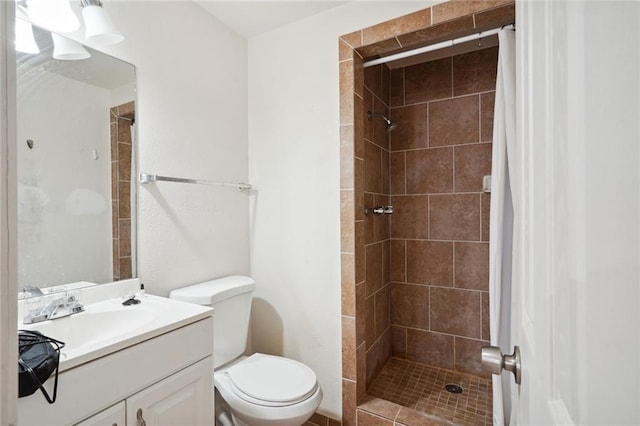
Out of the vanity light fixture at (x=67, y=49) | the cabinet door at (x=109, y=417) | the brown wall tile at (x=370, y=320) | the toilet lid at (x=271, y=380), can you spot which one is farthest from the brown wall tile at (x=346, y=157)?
the cabinet door at (x=109, y=417)

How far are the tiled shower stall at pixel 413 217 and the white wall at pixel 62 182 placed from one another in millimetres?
1143

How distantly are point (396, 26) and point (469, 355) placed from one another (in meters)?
2.12

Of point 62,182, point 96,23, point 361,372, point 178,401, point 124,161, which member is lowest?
point 361,372

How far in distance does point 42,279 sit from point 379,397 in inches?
69.4

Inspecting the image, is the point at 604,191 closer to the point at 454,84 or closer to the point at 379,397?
the point at 379,397

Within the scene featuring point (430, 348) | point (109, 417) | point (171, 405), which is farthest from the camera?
point (430, 348)

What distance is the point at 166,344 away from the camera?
3.46 ft

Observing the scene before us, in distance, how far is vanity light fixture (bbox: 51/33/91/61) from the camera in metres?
1.19

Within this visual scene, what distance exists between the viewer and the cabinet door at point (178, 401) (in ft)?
3.22

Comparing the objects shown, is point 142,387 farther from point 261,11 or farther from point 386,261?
point 261,11

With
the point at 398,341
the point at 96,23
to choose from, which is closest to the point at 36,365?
the point at 96,23

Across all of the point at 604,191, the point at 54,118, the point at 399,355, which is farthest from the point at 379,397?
the point at 54,118

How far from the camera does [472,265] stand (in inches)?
84.7

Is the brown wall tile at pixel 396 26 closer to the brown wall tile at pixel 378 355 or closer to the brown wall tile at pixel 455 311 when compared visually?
the brown wall tile at pixel 455 311
